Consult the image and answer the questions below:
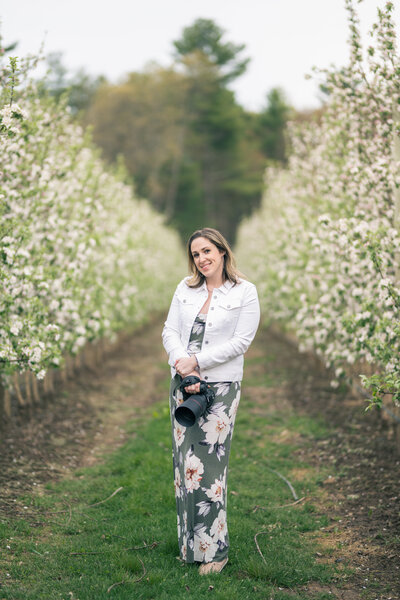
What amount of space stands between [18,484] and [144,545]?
1791mm

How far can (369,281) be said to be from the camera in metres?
7.18

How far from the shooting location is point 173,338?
13.9 ft

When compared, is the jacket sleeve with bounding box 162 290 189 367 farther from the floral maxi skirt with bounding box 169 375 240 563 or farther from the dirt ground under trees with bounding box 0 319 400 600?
the dirt ground under trees with bounding box 0 319 400 600

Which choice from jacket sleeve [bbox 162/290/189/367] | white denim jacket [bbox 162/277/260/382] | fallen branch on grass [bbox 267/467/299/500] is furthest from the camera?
fallen branch on grass [bbox 267/467/299/500]

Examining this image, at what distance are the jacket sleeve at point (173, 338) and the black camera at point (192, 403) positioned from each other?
256mm

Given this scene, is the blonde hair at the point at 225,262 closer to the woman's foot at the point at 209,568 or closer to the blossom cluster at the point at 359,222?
the blossom cluster at the point at 359,222

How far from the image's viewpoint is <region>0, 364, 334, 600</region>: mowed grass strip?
3902 millimetres

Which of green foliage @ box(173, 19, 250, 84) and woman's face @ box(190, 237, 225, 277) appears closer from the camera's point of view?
woman's face @ box(190, 237, 225, 277)

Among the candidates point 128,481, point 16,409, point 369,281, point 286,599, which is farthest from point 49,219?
point 286,599

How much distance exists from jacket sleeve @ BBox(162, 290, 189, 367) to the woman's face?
0.32 m

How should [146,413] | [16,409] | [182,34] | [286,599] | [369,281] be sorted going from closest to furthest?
1. [286,599]
2. [369,281]
3. [16,409]
4. [146,413]
5. [182,34]

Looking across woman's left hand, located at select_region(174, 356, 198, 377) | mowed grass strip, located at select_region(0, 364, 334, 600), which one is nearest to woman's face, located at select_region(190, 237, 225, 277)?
woman's left hand, located at select_region(174, 356, 198, 377)

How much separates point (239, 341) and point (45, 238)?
13.4 ft

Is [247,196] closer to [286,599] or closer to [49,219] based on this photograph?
[49,219]
